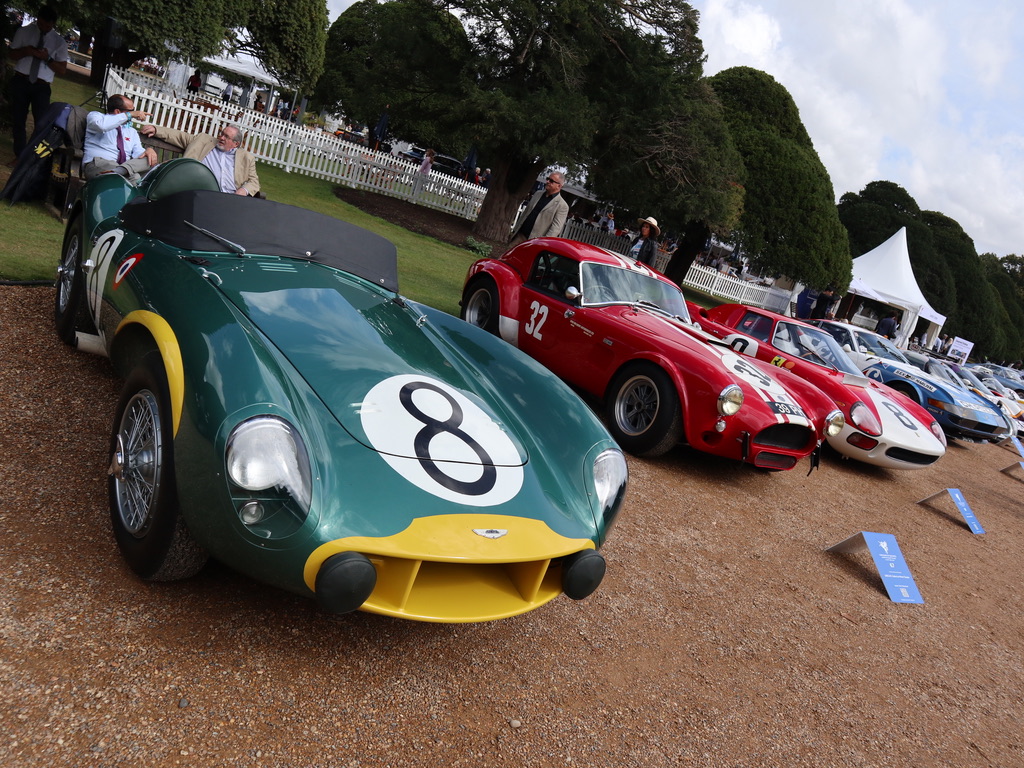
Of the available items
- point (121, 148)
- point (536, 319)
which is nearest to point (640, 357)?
point (536, 319)

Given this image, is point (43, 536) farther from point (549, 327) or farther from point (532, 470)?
point (549, 327)

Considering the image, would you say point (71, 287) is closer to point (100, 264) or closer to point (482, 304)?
point (100, 264)

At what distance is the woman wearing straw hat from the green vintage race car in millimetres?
5936

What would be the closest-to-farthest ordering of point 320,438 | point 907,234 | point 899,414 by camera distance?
point 320,438 → point 899,414 → point 907,234

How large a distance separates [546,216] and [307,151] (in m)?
11.3

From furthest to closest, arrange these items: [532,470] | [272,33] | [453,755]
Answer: [272,33]
[532,470]
[453,755]

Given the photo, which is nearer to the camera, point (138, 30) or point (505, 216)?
point (138, 30)

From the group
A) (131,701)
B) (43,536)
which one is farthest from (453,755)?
(43,536)

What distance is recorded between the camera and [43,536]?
2.69 meters


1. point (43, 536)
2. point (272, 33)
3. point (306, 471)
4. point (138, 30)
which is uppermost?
point (272, 33)

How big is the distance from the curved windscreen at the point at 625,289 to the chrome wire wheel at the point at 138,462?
4100mm

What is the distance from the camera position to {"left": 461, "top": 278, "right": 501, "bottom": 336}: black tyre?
686cm

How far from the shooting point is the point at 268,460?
225 cm

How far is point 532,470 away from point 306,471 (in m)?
0.96
